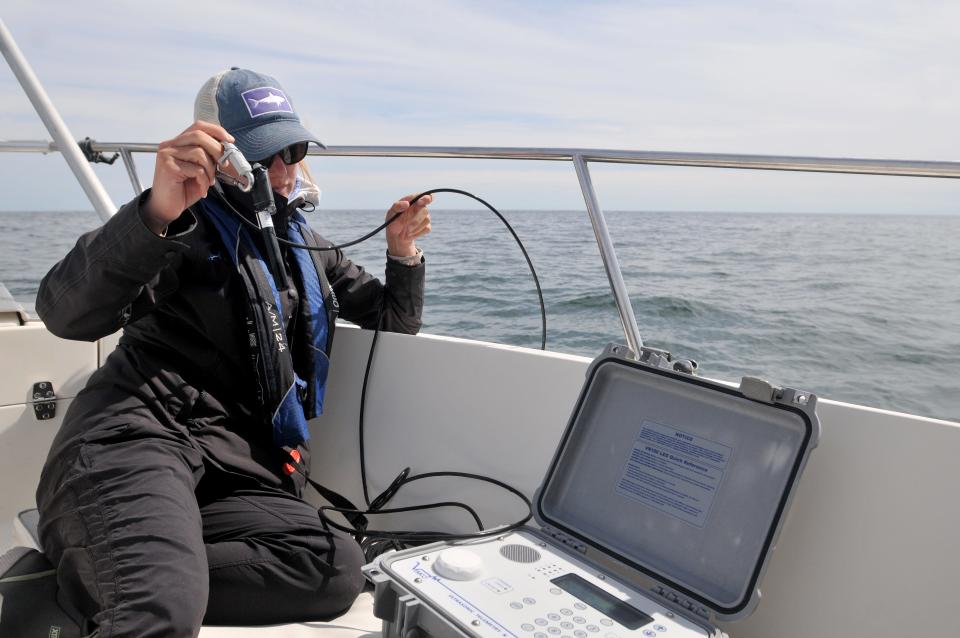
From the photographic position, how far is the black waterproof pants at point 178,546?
1.11 metres

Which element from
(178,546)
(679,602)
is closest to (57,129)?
(178,546)

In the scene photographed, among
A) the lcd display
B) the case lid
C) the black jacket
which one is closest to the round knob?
the lcd display

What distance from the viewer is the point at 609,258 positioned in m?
1.49

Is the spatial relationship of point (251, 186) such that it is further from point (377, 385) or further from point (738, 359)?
point (738, 359)

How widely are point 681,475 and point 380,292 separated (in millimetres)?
914

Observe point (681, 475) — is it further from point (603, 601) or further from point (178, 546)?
point (178, 546)

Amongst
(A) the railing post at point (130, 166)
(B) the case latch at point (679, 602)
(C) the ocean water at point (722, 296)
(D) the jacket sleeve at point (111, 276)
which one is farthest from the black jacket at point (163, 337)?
(C) the ocean water at point (722, 296)

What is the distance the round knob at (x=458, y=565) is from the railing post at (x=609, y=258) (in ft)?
1.67

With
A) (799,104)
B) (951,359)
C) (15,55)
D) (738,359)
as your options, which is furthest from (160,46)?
(799,104)

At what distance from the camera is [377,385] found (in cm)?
179

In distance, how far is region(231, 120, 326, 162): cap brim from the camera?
148 cm

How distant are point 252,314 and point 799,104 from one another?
28393 millimetres

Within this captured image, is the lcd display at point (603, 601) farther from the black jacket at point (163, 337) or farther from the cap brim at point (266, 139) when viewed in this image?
the cap brim at point (266, 139)

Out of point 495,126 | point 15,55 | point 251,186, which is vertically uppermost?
point 495,126
